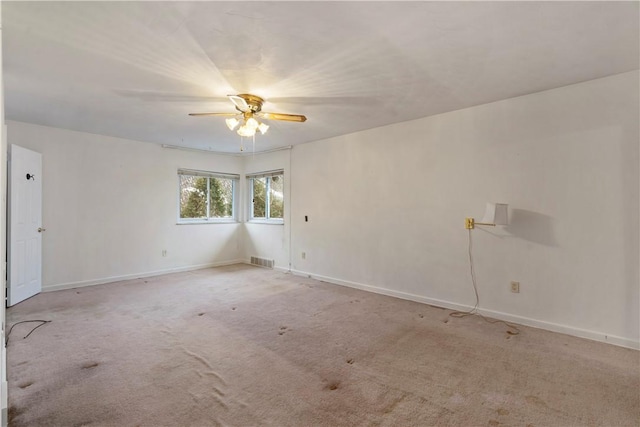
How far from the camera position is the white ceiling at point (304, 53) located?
184 cm

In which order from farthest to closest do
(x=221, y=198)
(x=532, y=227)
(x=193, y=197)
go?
(x=221, y=198)
(x=193, y=197)
(x=532, y=227)

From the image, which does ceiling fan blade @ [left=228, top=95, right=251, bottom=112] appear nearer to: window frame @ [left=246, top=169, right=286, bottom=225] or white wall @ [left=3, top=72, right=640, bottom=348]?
white wall @ [left=3, top=72, right=640, bottom=348]

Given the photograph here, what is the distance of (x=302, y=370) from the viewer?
91.0 inches

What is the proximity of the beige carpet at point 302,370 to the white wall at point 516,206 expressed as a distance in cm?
34

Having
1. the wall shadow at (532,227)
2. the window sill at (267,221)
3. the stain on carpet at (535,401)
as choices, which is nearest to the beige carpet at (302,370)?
the stain on carpet at (535,401)

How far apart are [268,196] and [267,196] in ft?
0.08

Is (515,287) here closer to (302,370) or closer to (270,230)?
(302,370)

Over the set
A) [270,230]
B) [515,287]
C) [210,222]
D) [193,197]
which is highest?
[193,197]

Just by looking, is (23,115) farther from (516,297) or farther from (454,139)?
(516,297)

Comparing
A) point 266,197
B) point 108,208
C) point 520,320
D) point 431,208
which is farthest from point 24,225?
point 520,320

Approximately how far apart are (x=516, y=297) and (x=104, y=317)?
4452mm

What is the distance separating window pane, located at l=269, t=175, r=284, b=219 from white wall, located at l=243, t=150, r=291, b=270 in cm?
24

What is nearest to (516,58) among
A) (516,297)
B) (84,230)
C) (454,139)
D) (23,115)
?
(454,139)

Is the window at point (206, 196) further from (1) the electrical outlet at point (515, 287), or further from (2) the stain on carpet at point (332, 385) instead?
(1) the electrical outlet at point (515, 287)
